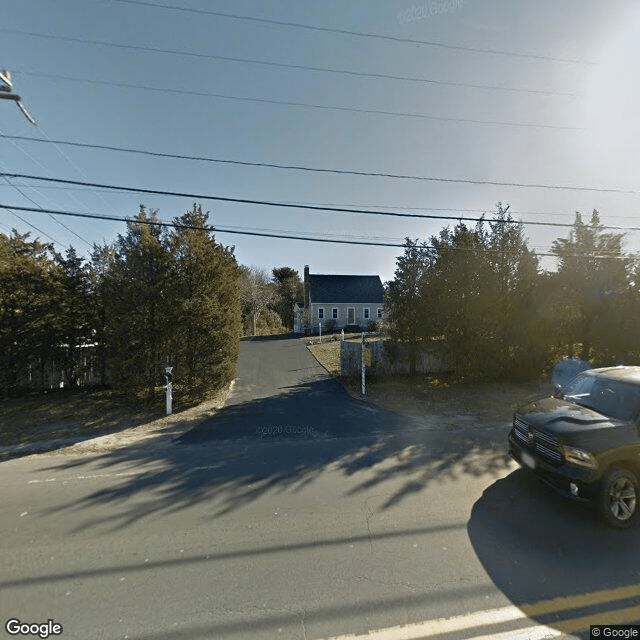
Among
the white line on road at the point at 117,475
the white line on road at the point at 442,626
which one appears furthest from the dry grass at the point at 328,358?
the white line on road at the point at 442,626

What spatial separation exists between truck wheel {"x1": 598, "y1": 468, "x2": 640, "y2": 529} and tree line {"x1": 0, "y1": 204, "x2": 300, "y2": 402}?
28.8 feet

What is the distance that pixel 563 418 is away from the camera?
4.34 meters

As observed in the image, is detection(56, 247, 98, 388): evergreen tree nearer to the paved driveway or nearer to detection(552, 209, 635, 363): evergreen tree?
the paved driveway

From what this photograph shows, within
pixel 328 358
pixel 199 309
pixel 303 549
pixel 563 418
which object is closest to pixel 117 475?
pixel 303 549

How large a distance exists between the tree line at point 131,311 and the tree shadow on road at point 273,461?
99.5 inches

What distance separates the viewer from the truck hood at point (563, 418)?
4035mm

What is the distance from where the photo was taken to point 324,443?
6441 millimetres

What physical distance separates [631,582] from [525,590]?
971 mm

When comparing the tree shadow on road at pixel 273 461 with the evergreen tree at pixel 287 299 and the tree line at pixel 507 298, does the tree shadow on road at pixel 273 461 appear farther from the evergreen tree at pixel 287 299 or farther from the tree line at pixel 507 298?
the evergreen tree at pixel 287 299

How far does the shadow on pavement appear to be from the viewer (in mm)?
2648

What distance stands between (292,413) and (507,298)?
8.71 m

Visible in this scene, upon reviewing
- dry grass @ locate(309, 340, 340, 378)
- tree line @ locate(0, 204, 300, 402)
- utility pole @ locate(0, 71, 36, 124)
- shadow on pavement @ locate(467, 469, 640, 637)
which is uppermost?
utility pole @ locate(0, 71, 36, 124)

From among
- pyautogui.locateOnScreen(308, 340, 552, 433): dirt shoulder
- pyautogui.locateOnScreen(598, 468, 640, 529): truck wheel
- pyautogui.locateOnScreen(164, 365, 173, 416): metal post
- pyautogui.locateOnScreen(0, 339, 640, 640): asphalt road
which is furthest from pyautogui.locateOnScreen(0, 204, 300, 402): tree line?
pyautogui.locateOnScreen(598, 468, 640, 529): truck wheel

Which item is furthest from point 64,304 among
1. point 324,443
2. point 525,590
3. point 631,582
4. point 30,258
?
point 631,582
